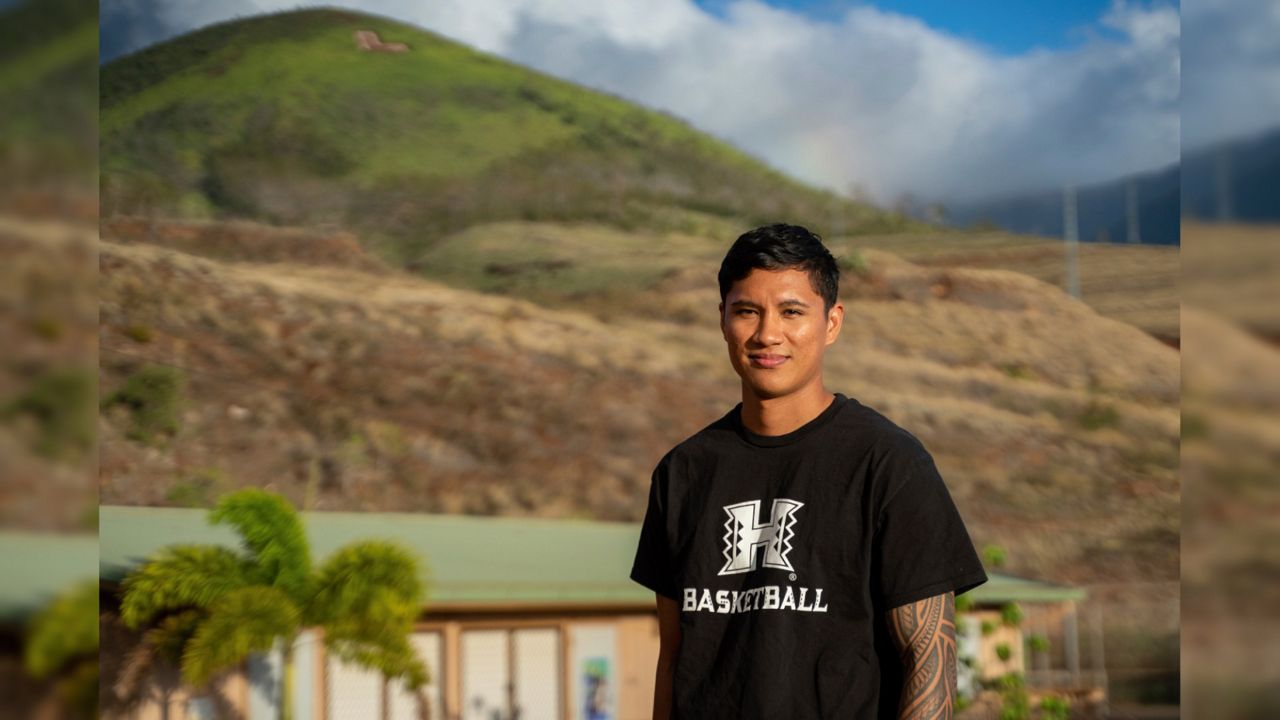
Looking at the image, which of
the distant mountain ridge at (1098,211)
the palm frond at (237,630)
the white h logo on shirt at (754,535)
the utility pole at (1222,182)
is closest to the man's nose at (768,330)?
the white h logo on shirt at (754,535)

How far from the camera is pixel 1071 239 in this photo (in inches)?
1935

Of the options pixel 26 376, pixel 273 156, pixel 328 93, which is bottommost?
pixel 26 376

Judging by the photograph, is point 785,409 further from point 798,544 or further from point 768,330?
point 798,544

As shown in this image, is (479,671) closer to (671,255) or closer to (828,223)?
(671,255)

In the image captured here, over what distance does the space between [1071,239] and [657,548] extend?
49.1 meters

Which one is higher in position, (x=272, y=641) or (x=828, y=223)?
(x=828, y=223)

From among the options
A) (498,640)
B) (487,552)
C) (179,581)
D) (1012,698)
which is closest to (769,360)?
(179,581)

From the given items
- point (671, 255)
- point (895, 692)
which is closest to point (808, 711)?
point (895, 692)

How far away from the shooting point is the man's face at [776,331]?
7.83 ft

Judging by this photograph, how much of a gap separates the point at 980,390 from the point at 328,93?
2718 cm

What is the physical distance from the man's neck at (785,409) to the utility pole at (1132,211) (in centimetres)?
4954

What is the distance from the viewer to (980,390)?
42312mm

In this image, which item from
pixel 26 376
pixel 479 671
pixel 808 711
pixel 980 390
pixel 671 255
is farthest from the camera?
pixel 671 255

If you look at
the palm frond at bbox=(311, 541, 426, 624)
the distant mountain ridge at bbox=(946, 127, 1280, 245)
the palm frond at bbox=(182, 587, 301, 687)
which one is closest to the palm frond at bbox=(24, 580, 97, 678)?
the palm frond at bbox=(182, 587, 301, 687)
